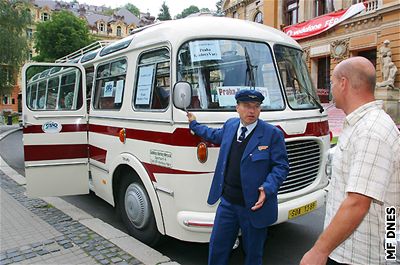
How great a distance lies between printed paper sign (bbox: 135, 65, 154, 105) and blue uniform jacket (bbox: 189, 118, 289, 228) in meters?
1.48

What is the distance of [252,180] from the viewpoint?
3221mm

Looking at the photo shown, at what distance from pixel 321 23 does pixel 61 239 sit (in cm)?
2733

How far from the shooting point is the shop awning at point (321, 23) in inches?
969

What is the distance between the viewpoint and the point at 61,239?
4676 millimetres

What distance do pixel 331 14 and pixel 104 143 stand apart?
25745mm

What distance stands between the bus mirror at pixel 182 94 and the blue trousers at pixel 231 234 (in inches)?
40.9

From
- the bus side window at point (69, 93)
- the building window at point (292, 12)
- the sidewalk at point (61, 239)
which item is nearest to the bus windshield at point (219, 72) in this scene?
the sidewalk at point (61, 239)

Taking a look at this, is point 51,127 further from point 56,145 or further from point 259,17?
point 259,17

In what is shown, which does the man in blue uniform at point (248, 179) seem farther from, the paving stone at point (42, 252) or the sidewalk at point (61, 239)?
the paving stone at point (42, 252)

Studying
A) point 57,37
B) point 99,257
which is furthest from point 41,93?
point 57,37

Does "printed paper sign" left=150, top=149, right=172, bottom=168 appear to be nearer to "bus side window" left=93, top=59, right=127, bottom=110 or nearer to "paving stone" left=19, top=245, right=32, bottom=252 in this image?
"bus side window" left=93, top=59, right=127, bottom=110

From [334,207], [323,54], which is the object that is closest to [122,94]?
[334,207]

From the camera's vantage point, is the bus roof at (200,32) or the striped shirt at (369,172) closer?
the striped shirt at (369,172)

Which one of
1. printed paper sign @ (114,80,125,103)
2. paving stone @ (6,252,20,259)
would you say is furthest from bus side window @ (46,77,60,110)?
paving stone @ (6,252,20,259)
